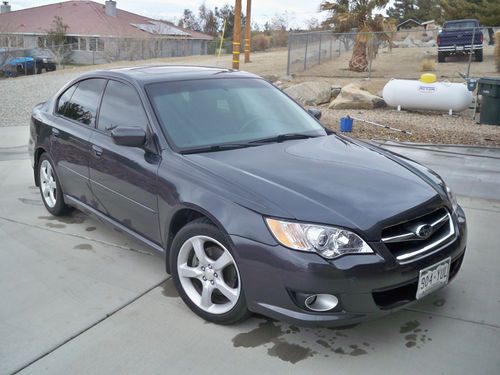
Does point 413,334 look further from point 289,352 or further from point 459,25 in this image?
point 459,25

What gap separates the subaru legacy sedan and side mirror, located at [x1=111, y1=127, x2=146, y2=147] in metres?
0.01

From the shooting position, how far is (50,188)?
214 inches

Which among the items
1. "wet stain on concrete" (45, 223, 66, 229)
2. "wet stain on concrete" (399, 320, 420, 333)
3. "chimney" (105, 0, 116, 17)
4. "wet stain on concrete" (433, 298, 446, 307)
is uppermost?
"chimney" (105, 0, 116, 17)

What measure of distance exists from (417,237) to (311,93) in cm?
1139

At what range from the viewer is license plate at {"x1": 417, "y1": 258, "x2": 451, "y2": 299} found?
3.07 metres

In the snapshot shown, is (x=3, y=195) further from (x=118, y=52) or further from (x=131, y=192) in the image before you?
(x=118, y=52)

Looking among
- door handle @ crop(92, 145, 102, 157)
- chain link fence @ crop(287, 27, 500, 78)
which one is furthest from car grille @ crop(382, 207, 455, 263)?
chain link fence @ crop(287, 27, 500, 78)

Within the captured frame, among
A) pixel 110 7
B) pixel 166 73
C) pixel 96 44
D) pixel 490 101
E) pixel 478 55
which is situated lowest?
pixel 490 101

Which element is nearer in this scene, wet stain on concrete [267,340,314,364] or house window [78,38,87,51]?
wet stain on concrete [267,340,314,364]

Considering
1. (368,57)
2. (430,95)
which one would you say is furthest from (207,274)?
(368,57)

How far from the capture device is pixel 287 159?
367cm

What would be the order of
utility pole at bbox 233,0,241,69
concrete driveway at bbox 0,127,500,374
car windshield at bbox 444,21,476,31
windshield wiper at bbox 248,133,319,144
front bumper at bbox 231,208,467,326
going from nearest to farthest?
front bumper at bbox 231,208,467,326 < concrete driveway at bbox 0,127,500,374 < windshield wiper at bbox 248,133,319,144 < utility pole at bbox 233,0,241,69 < car windshield at bbox 444,21,476,31

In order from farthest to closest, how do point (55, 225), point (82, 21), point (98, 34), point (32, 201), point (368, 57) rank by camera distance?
point (82, 21)
point (98, 34)
point (368, 57)
point (32, 201)
point (55, 225)

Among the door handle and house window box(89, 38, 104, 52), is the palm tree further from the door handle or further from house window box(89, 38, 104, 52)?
house window box(89, 38, 104, 52)
